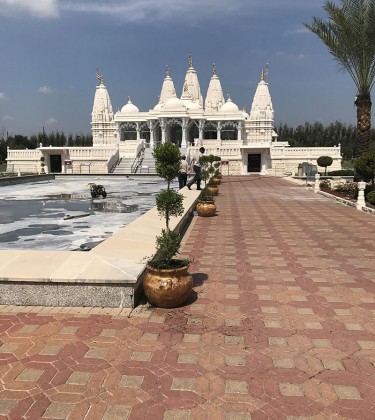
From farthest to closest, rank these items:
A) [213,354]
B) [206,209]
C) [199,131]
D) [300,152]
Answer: [199,131] < [300,152] < [206,209] < [213,354]

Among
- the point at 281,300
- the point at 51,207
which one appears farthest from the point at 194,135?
the point at 281,300

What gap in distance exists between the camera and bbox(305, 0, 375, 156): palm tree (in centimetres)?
1648

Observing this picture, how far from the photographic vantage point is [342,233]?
9.70 metres

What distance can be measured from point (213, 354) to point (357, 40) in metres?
17.3

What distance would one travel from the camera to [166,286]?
4.66 meters

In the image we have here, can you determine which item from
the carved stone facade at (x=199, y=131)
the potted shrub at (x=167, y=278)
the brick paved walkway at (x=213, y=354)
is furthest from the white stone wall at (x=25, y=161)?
the potted shrub at (x=167, y=278)

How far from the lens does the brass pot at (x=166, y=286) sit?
4672mm

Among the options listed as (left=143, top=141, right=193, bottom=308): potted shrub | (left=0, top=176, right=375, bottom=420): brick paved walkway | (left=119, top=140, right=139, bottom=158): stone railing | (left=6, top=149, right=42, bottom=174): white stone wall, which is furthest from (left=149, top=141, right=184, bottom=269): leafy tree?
(left=6, top=149, right=42, bottom=174): white stone wall

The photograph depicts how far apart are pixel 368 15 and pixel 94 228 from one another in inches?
586

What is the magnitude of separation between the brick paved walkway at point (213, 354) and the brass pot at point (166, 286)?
14 cm

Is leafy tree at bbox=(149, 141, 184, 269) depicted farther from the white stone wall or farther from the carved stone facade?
the white stone wall

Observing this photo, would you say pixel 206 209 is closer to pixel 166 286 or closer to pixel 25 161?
pixel 166 286

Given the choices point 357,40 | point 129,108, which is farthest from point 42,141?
point 357,40

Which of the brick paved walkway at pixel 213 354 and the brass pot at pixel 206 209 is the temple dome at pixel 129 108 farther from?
the brick paved walkway at pixel 213 354
